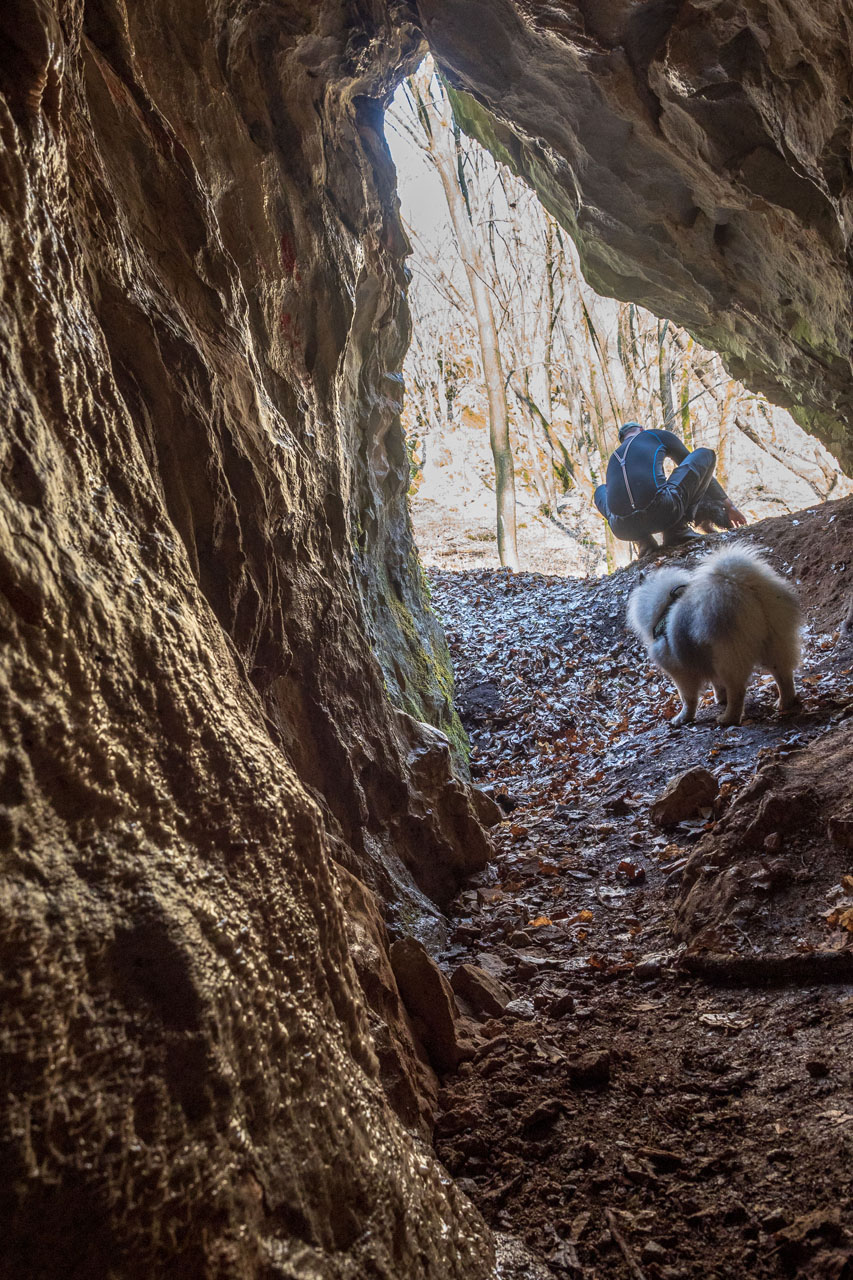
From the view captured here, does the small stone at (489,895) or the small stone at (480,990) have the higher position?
the small stone at (480,990)

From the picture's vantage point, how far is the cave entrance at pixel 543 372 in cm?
1861

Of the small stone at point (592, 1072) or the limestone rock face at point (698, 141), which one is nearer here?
the small stone at point (592, 1072)

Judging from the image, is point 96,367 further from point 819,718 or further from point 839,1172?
point 819,718

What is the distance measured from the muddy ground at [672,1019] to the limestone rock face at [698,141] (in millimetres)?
4039

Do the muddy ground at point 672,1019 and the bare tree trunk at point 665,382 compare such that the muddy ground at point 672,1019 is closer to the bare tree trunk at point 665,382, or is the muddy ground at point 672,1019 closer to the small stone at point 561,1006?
the small stone at point 561,1006

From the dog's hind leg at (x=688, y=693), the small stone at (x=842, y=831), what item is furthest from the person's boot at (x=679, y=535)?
the small stone at (x=842, y=831)

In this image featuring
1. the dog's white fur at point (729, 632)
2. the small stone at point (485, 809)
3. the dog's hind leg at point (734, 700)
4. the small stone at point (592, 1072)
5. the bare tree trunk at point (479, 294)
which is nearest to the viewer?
the small stone at point (592, 1072)

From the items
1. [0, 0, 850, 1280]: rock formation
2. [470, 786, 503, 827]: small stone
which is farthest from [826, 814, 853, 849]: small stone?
[470, 786, 503, 827]: small stone

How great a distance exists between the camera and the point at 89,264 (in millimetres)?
2480

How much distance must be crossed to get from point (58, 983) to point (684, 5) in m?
7.04

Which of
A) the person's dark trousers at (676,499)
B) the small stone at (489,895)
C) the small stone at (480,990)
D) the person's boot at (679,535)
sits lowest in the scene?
the small stone at (489,895)

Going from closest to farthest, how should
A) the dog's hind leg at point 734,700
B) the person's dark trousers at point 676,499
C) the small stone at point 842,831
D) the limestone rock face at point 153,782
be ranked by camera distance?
the limestone rock face at point 153,782, the small stone at point 842,831, the dog's hind leg at point 734,700, the person's dark trousers at point 676,499

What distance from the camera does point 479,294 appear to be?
19.7m

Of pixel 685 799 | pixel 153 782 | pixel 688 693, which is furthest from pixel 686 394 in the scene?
pixel 153 782
